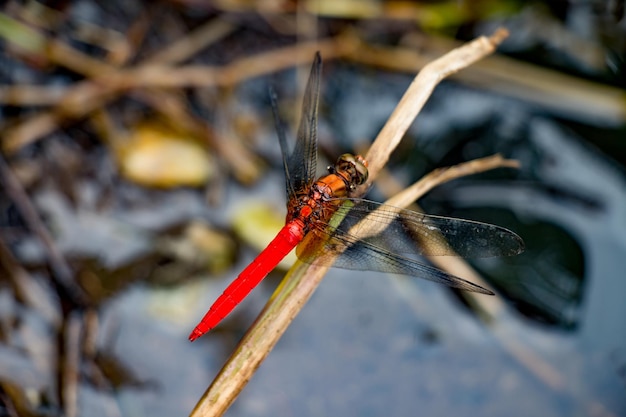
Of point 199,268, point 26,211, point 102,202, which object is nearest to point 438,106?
point 199,268

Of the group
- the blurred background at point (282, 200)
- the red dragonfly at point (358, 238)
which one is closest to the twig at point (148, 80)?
the blurred background at point (282, 200)

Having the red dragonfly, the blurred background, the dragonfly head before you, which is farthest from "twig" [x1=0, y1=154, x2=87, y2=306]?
the dragonfly head

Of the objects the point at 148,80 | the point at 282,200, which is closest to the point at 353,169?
the point at 282,200

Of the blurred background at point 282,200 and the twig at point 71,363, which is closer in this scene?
the twig at point 71,363

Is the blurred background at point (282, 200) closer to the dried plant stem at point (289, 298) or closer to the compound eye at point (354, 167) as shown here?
the compound eye at point (354, 167)

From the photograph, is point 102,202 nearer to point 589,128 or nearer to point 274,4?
point 274,4

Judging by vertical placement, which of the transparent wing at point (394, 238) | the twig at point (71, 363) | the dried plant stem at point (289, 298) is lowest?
the twig at point (71, 363)

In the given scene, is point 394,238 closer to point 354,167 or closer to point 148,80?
point 354,167
